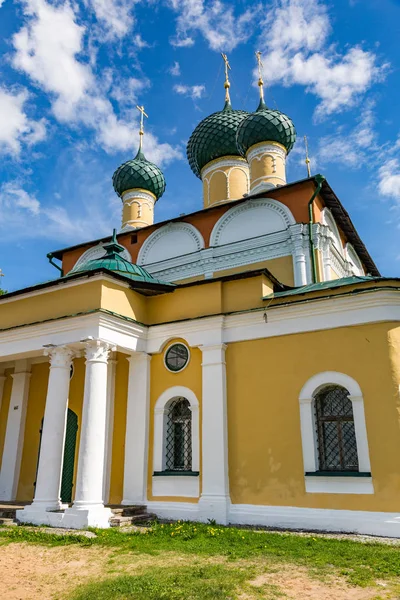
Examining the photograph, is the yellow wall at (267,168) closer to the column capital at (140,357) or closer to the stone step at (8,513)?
the column capital at (140,357)

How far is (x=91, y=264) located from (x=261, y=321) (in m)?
3.59

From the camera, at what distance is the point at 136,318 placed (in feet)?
29.1

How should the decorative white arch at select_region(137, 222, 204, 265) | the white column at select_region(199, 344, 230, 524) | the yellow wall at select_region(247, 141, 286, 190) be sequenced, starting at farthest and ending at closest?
the yellow wall at select_region(247, 141, 286, 190) < the decorative white arch at select_region(137, 222, 204, 265) < the white column at select_region(199, 344, 230, 524)

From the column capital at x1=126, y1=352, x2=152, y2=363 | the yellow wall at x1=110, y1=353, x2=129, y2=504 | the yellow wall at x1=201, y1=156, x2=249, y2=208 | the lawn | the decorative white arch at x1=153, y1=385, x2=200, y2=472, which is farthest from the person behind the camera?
the yellow wall at x1=201, y1=156, x2=249, y2=208

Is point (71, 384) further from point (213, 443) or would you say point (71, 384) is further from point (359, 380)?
point (359, 380)

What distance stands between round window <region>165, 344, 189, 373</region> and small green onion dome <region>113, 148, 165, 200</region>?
28.8 ft

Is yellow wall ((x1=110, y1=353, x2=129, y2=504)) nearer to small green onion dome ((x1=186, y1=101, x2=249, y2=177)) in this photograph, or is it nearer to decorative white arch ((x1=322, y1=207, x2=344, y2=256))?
decorative white arch ((x1=322, y1=207, x2=344, y2=256))

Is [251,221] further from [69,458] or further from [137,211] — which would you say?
[69,458]

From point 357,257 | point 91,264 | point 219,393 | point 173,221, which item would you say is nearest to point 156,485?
point 219,393

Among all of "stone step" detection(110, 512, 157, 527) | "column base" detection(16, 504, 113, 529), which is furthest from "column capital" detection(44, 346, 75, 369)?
"stone step" detection(110, 512, 157, 527)

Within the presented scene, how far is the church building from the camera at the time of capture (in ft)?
22.6

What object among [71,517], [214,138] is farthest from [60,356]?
[214,138]

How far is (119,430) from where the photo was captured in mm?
8734

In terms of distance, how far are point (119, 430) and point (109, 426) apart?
197 millimetres
